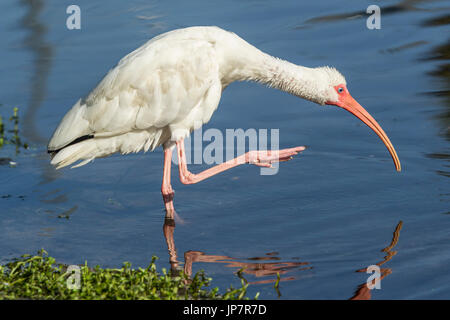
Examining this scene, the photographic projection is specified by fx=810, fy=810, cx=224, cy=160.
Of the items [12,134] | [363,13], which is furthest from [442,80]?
[12,134]

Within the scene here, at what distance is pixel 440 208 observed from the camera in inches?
280

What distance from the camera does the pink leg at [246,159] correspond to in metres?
7.60

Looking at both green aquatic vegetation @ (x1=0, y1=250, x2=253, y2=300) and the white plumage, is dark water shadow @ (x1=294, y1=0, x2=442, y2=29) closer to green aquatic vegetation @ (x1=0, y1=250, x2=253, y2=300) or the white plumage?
the white plumage

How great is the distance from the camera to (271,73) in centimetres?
750

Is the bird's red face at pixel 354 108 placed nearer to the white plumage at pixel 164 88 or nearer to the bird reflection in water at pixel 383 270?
the white plumage at pixel 164 88

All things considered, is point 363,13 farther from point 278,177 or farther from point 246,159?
point 246,159

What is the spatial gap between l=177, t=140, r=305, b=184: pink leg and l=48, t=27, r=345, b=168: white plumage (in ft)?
1.02

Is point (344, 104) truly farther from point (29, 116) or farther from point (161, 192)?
point (29, 116)

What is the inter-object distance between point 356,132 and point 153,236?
3.05 m

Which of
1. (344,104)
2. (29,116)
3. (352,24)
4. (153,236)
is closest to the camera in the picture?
(153,236)

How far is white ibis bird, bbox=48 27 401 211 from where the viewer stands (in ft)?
23.9

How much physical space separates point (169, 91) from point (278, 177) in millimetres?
1497

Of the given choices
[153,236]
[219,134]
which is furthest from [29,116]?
[153,236]

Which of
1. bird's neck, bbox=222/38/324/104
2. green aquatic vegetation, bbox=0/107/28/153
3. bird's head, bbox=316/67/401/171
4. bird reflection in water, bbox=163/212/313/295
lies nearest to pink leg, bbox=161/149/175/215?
bird reflection in water, bbox=163/212/313/295
